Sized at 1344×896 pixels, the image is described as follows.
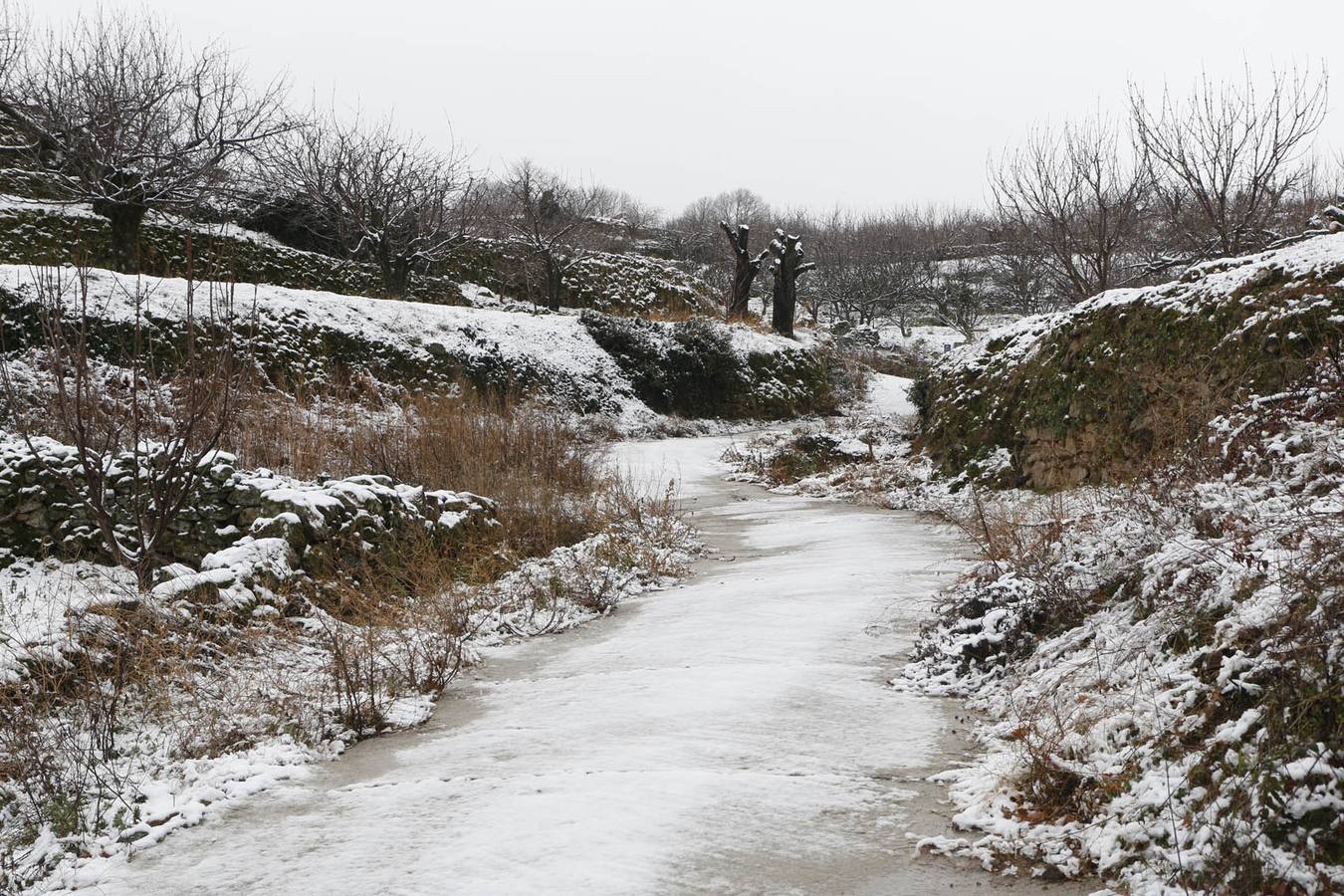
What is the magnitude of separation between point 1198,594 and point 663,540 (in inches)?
228

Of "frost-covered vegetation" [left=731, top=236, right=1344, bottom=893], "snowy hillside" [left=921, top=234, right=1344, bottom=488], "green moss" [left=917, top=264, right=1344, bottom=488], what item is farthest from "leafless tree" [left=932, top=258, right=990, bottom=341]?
"frost-covered vegetation" [left=731, top=236, right=1344, bottom=893]

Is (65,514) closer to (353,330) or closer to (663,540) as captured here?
(663,540)

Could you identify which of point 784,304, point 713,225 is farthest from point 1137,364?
point 713,225

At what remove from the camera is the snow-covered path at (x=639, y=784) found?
272 cm

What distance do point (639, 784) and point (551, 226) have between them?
26279mm

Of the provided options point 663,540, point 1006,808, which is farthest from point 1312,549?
point 663,540

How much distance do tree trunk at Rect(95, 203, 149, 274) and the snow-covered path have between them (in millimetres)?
16076

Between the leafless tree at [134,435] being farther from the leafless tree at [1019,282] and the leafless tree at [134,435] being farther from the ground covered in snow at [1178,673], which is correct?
the leafless tree at [1019,282]

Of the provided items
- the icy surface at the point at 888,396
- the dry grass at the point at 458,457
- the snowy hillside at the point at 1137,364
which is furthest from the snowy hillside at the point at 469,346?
the snowy hillside at the point at 1137,364

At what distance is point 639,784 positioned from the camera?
10.8 feet

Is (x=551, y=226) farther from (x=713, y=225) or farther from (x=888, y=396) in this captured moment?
(x=713, y=225)

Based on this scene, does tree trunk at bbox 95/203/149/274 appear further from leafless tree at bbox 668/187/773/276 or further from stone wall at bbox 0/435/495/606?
leafless tree at bbox 668/187/773/276

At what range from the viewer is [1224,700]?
278 centimetres

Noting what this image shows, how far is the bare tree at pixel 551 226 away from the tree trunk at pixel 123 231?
9.97 m
